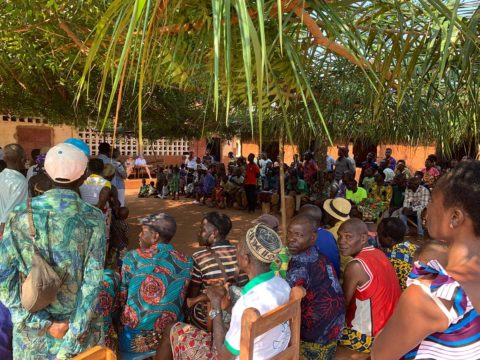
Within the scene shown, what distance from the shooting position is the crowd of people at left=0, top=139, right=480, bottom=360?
114cm

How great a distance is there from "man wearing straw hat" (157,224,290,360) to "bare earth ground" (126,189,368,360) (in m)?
3.35

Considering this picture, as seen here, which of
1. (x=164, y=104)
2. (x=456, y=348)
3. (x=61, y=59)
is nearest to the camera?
(x=456, y=348)

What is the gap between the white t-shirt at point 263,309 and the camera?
1829 millimetres

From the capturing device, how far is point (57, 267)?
1715mm

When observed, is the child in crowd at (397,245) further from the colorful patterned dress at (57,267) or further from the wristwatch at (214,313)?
the colorful patterned dress at (57,267)

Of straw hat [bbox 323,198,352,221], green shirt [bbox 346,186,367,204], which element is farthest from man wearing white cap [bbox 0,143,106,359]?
green shirt [bbox 346,186,367,204]

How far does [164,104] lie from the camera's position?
612cm

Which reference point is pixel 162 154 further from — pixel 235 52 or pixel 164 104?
pixel 235 52

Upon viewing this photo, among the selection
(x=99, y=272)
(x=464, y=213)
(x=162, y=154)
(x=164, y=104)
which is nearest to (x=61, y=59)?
(x=164, y=104)

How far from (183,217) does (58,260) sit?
811 centimetres

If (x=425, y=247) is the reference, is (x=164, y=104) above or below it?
above

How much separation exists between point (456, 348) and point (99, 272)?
1346mm

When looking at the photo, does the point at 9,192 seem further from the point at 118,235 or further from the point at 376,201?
the point at 376,201

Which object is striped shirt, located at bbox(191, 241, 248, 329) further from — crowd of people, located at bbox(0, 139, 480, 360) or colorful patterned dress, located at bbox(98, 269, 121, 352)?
colorful patterned dress, located at bbox(98, 269, 121, 352)
